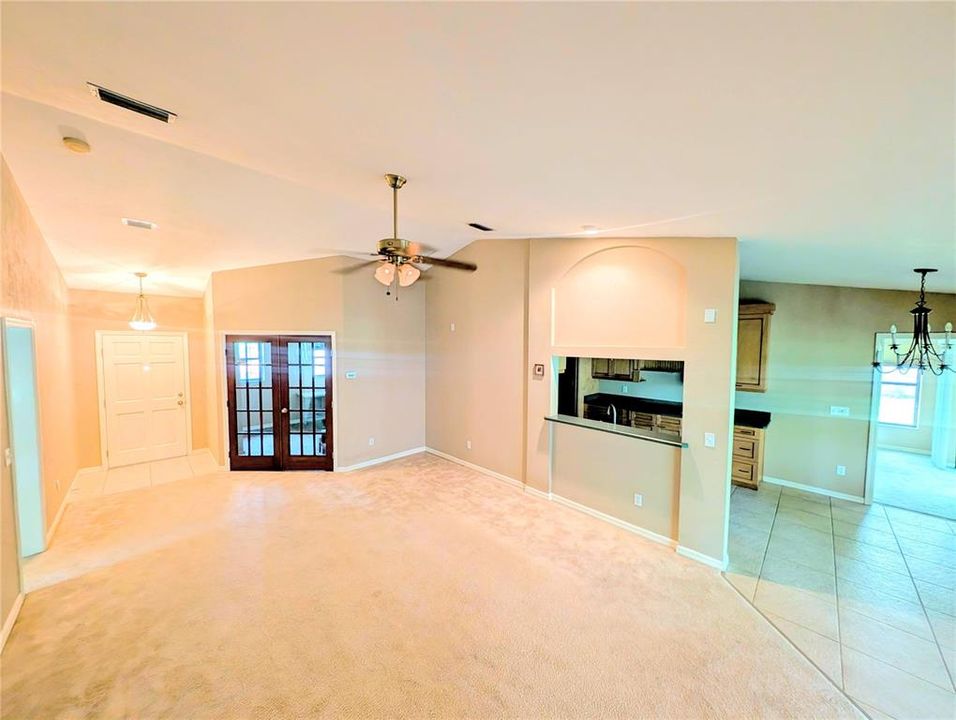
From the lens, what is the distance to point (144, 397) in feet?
19.7

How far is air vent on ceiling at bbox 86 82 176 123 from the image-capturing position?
5.48 feet

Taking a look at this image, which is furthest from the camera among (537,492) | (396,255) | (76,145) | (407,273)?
(537,492)

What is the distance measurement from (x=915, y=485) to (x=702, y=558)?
4.68 meters

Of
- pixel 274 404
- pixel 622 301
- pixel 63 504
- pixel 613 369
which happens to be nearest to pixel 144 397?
pixel 63 504

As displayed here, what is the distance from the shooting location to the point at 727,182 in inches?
81.4

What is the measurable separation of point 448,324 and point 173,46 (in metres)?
4.59

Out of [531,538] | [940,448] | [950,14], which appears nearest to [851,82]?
[950,14]

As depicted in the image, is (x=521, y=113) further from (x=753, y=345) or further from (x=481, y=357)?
(x=753, y=345)

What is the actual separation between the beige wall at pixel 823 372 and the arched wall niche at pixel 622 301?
2.71 metres

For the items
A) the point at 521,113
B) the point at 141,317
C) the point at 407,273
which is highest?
the point at 521,113

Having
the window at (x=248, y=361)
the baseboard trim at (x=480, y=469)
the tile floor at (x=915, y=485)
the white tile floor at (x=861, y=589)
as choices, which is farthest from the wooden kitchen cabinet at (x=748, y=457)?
the window at (x=248, y=361)

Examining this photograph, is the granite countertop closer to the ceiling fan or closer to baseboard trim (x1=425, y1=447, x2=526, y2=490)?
baseboard trim (x1=425, y1=447, x2=526, y2=490)

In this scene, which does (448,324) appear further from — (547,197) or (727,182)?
(727,182)

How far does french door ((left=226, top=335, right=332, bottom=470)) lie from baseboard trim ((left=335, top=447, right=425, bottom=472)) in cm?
25
